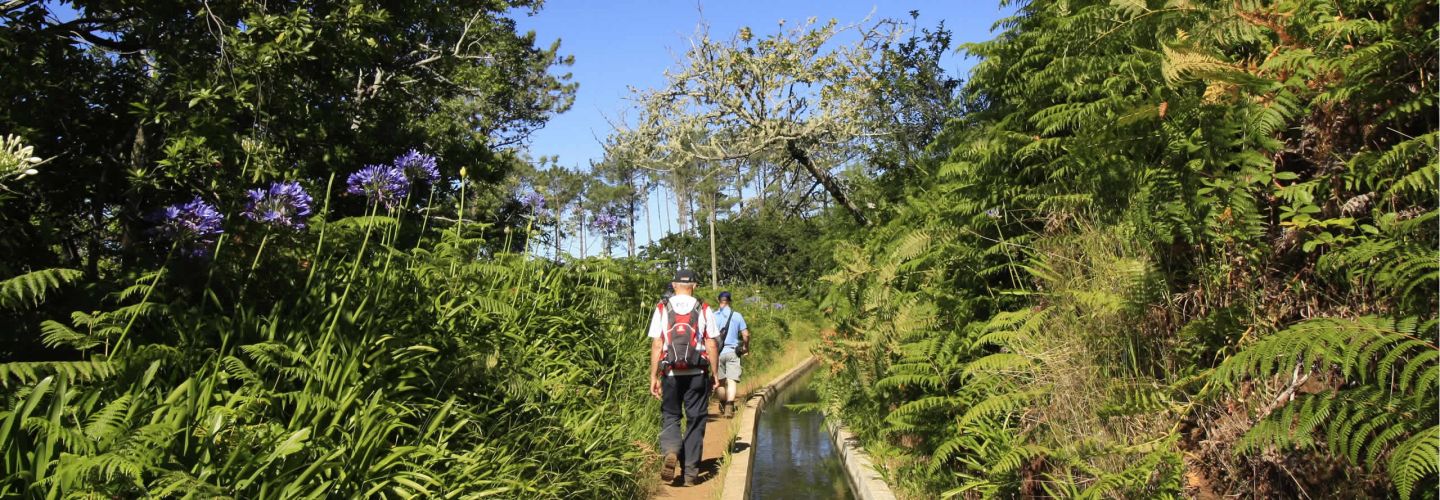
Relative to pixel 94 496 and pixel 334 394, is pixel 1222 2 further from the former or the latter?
pixel 94 496

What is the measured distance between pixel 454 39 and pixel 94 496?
14745 millimetres

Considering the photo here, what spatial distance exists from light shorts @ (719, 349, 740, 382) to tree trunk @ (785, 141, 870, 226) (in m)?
3.30

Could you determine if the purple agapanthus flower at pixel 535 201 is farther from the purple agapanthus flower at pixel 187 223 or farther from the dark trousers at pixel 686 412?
the purple agapanthus flower at pixel 187 223

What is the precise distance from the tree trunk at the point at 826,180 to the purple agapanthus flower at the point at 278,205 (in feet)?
33.5

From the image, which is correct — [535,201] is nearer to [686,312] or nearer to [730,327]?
[686,312]

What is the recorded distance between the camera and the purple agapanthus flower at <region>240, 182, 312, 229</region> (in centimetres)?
434

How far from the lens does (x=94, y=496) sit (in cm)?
309

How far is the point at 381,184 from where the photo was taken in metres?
5.14

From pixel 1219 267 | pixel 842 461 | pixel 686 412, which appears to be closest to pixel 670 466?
pixel 686 412

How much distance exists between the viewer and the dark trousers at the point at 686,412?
24.0 ft

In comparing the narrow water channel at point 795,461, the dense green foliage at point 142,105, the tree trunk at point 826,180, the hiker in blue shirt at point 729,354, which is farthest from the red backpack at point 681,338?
the tree trunk at point 826,180

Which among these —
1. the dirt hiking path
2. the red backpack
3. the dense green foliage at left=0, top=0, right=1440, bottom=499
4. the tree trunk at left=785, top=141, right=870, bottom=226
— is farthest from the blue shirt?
the red backpack

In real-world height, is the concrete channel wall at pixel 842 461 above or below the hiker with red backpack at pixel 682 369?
below

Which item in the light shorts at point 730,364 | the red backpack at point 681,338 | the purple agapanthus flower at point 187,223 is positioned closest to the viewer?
the purple agapanthus flower at point 187,223
